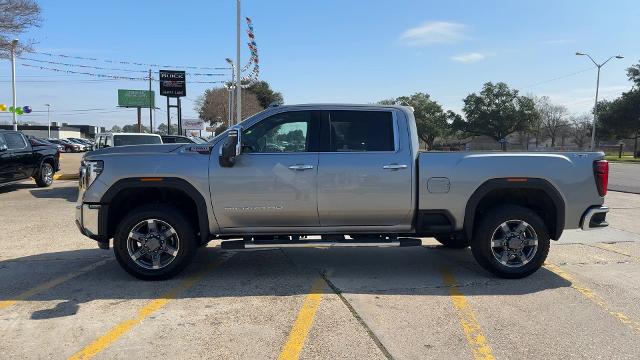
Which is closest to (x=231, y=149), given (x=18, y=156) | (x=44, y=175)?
(x=18, y=156)

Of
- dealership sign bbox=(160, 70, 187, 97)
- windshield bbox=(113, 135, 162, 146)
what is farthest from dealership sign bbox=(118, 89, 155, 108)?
windshield bbox=(113, 135, 162, 146)

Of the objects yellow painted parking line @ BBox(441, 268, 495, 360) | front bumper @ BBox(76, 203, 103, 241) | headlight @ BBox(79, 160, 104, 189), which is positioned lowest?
yellow painted parking line @ BBox(441, 268, 495, 360)

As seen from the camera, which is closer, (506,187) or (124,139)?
(506,187)

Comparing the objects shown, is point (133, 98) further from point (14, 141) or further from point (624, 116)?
point (624, 116)

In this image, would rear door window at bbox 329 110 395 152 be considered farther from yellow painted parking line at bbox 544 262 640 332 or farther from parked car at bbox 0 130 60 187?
parked car at bbox 0 130 60 187

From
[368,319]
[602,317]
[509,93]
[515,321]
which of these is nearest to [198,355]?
[368,319]

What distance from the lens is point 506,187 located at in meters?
5.62

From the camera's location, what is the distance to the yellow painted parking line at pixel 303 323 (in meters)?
3.84

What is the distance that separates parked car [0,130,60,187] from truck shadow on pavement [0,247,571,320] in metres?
7.92

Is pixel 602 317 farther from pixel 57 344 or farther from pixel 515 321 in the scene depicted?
pixel 57 344

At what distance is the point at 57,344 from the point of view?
13.0ft

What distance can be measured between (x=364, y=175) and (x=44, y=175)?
1292 cm

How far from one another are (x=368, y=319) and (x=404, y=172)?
1.74m

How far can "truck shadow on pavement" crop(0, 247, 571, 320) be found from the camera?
17.2 ft
